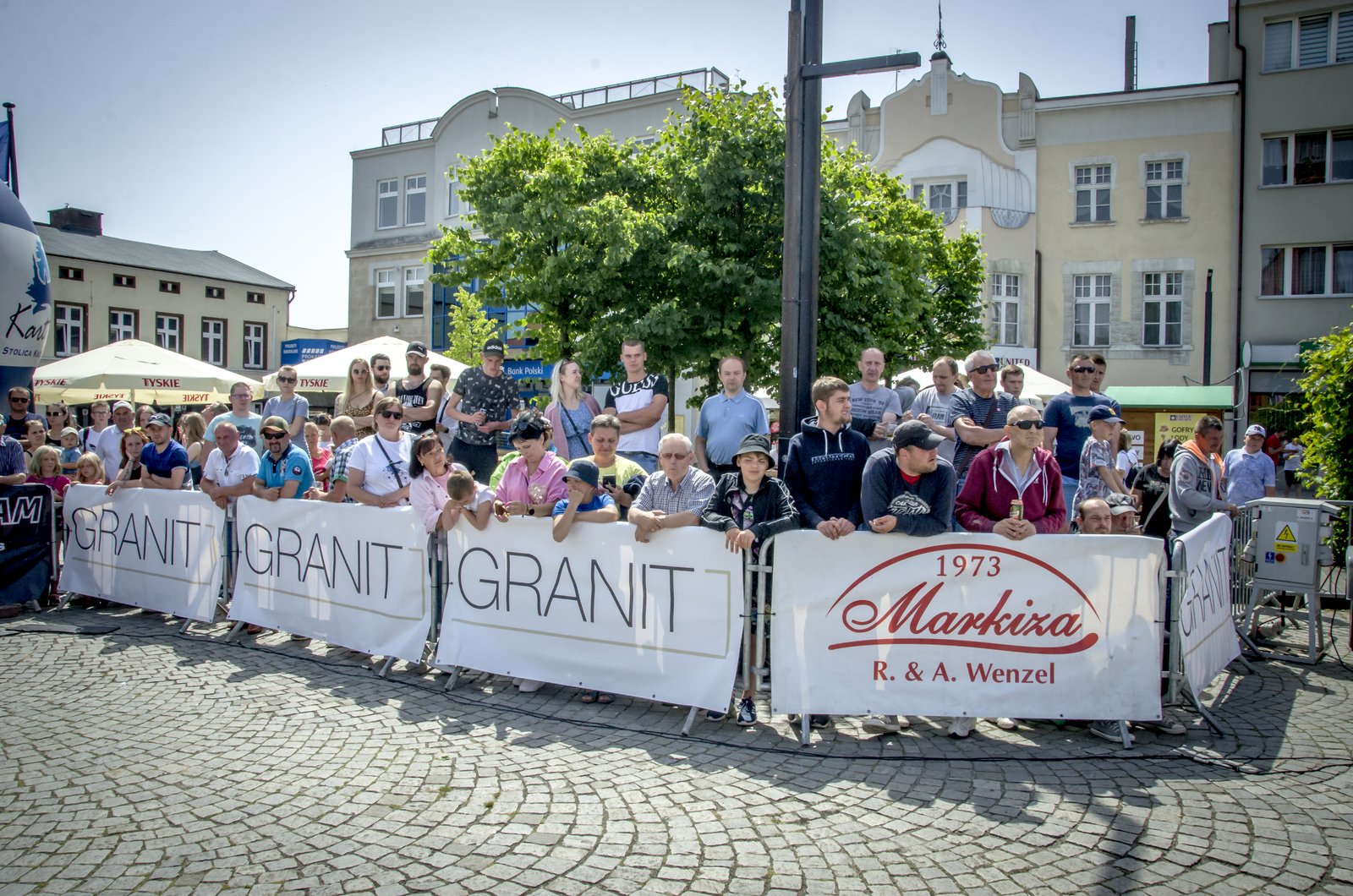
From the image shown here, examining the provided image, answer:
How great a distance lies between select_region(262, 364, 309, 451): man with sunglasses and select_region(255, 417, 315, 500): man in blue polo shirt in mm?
1678

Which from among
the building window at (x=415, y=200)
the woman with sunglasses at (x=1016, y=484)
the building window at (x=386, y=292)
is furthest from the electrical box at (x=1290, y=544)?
the building window at (x=386, y=292)

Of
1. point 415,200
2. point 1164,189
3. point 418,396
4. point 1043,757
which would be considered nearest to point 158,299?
point 415,200

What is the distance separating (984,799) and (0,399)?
65.2 ft

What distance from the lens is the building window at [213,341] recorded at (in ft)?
136

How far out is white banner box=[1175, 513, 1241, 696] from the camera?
533 cm

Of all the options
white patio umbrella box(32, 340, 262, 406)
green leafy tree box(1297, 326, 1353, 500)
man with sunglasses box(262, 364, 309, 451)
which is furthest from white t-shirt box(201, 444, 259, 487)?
green leafy tree box(1297, 326, 1353, 500)

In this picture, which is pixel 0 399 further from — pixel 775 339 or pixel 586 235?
pixel 775 339

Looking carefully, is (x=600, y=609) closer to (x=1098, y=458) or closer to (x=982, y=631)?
(x=982, y=631)

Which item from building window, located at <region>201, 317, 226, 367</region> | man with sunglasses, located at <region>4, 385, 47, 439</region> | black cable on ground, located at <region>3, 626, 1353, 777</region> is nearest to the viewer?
black cable on ground, located at <region>3, 626, 1353, 777</region>

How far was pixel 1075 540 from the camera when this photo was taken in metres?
4.98

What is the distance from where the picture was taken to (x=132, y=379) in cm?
1555

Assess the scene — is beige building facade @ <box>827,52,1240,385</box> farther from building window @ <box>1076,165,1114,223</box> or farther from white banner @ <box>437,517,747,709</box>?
white banner @ <box>437,517,747,709</box>

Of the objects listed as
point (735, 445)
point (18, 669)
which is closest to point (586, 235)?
point (735, 445)

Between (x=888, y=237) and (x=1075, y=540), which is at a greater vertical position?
(x=888, y=237)
